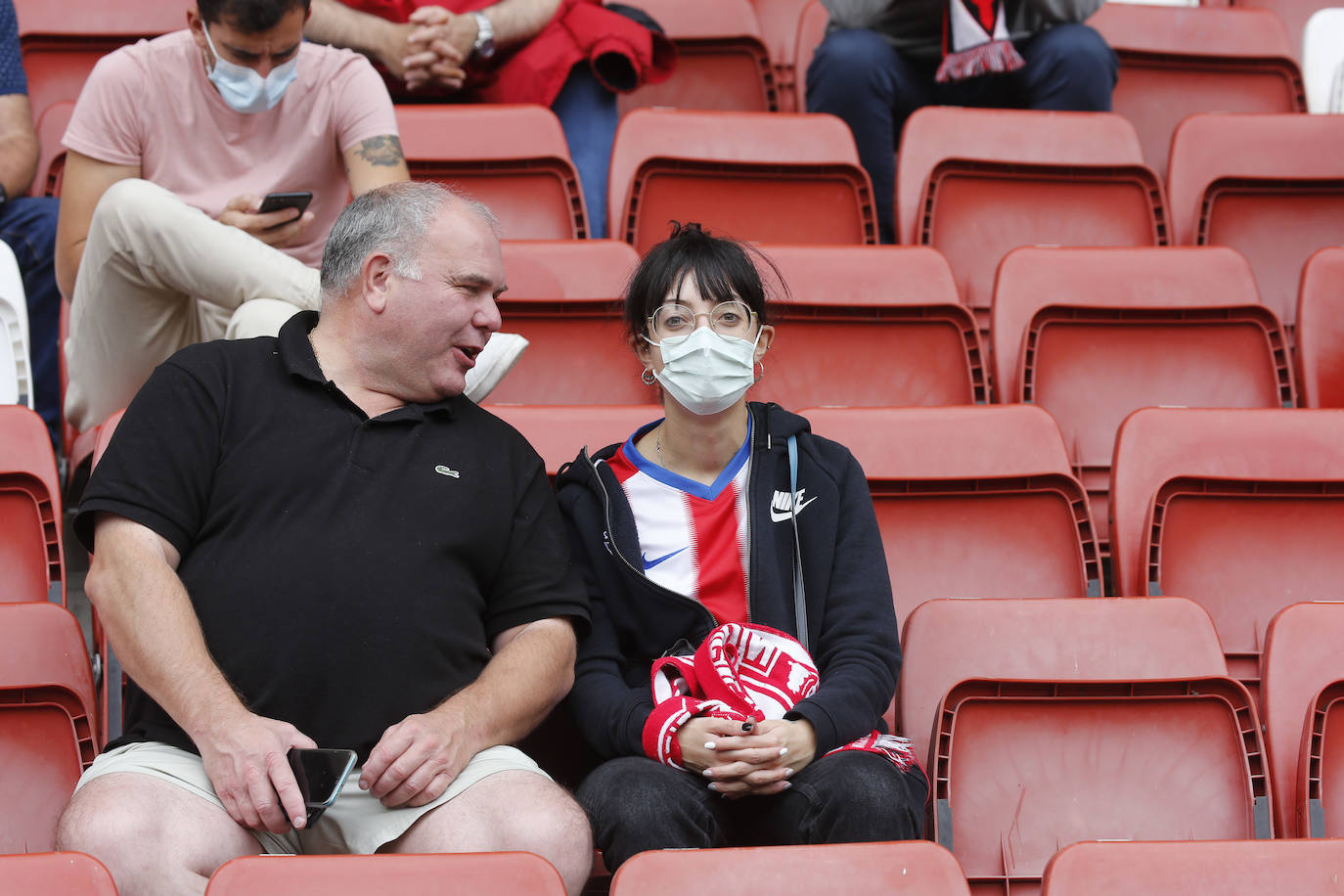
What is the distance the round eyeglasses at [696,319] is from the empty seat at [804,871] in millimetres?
828

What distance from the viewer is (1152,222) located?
3.36 meters

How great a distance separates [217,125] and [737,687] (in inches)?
59.9

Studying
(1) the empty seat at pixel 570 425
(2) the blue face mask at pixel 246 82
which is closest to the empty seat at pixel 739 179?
(2) the blue face mask at pixel 246 82

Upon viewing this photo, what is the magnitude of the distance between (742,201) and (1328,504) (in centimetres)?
134

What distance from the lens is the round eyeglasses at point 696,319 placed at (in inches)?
82.8

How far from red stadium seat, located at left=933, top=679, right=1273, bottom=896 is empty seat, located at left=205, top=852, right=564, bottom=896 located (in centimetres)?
69

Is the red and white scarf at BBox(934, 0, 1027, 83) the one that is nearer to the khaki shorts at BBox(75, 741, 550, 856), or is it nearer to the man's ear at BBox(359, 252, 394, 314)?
the man's ear at BBox(359, 252, 394, 314)

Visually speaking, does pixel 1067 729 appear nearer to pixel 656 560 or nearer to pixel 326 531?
pixel 656 560

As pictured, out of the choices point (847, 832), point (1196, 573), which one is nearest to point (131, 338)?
point (847, 832)

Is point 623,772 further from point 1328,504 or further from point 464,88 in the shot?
point 464,88

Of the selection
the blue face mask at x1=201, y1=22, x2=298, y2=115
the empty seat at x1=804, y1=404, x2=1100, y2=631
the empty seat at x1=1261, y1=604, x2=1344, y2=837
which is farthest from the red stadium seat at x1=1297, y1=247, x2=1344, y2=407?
the blue face mask at x1=201, y1=22, x2=298, y2=115

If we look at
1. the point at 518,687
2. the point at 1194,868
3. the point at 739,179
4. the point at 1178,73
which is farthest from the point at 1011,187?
the point at 1194,868

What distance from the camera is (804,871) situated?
1.46m

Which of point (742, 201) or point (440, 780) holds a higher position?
point (742, 201)
